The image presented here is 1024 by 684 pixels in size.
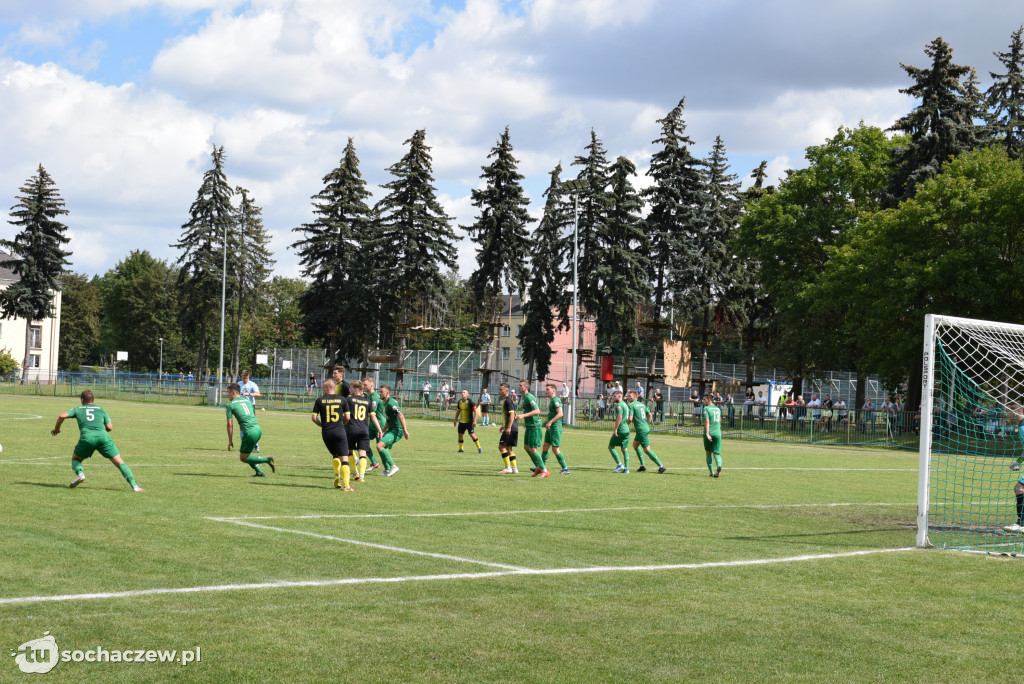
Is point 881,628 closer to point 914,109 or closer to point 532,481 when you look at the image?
point 532,481

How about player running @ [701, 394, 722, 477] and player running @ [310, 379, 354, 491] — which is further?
player running @ [701, 394, 722, 477]

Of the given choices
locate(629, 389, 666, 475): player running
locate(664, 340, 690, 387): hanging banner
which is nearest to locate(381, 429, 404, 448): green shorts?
locate(629, 389, 666, 475): player running

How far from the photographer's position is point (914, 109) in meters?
46.8

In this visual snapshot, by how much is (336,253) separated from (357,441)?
52680mm

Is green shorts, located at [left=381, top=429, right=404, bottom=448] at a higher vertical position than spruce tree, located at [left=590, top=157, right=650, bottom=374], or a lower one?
lower

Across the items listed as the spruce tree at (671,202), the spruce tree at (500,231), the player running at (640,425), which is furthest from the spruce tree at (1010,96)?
the player running at (640,425)

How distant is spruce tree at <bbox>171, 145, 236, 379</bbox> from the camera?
78125 millimetres

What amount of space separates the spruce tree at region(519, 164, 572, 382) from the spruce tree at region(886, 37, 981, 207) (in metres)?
19.6

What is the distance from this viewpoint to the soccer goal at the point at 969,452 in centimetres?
1316

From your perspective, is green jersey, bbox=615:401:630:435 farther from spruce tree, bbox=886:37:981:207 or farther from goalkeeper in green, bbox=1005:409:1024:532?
spruce tree, bbox=886:37:981:207

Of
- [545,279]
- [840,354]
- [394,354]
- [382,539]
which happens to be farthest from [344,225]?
[382,539]

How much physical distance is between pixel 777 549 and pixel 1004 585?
263cm

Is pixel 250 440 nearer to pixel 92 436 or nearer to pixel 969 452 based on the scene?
pixel 92 436

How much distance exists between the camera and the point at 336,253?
69062 millimetres
